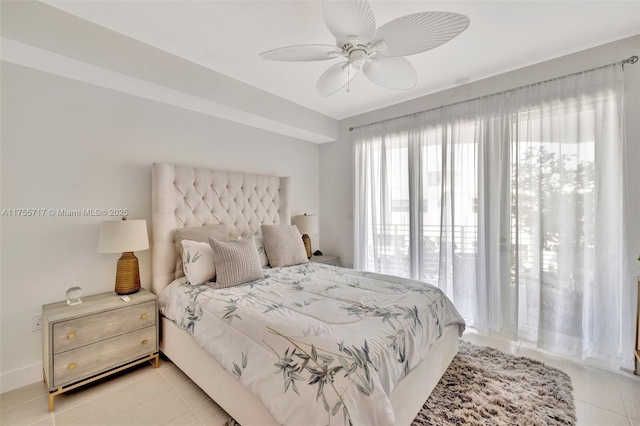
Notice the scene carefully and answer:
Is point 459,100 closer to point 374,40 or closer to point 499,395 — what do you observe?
point 374,40

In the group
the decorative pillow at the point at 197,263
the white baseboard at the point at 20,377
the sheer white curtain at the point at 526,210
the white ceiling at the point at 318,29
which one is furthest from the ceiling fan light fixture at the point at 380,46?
the white baseboard at the point at 20,377

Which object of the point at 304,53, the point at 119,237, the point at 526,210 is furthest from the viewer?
the point at 526,210

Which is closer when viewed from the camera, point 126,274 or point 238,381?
point 238,381

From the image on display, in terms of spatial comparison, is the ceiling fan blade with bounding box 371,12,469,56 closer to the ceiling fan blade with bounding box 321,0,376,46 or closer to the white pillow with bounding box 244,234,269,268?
the ceiling fan blade with bounding box 321,0,376,46

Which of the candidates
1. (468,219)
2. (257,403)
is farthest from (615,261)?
(257,403)

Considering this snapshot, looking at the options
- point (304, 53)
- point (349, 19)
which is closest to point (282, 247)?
point (304, 53)

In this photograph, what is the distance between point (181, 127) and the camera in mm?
2791

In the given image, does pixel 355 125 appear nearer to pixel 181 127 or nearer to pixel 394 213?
pixel 394 213

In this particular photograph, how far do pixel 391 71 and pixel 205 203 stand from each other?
7.06 ft

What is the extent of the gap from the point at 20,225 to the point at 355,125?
3.62 m

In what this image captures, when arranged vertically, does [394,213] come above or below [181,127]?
below

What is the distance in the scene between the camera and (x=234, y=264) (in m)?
2.28

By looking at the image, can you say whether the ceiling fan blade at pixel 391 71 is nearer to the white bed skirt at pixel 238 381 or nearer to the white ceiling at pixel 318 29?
the white ceiling at pixel 318 29

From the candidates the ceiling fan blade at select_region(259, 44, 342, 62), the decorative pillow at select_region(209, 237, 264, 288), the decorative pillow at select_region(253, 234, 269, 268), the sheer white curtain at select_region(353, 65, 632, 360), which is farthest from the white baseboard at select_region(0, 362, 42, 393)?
the sheer white curtain at select_region(353, 65, 632, 360)
